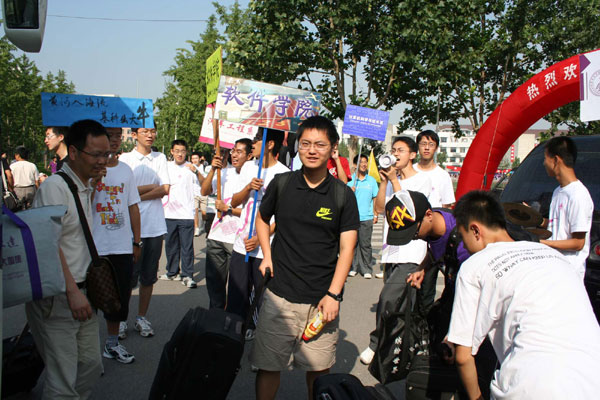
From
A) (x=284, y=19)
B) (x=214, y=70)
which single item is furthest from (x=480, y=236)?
(x=284, y=19)

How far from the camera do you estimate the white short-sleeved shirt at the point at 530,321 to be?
6.04 feet

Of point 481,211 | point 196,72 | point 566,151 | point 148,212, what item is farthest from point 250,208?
point 196,72

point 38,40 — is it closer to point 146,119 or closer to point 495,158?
point 146,119

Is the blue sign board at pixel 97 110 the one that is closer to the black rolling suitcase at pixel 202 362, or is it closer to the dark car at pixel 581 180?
the black rolling suitcase at pixel 202 362

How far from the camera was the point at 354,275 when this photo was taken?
9.09 meters

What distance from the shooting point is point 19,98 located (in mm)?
26375

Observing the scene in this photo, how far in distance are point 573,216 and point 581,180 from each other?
1549 mm

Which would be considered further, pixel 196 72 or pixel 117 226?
pixel 196 72

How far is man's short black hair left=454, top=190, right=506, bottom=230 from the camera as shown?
2.39 meters

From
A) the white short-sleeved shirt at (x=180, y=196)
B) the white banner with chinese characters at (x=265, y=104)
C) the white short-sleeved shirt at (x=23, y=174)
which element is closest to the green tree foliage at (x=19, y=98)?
the white short-sleeved shirt at (x=23, y=174)

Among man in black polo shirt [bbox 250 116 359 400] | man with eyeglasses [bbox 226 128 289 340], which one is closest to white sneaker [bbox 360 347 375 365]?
man with eyeglasses [bbox 226 128 289 340]

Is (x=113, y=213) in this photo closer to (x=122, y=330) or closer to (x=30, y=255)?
(x=122, y=330)

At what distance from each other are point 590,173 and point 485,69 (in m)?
14.8

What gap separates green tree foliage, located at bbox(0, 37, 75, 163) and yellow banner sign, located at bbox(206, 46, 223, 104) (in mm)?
21624
